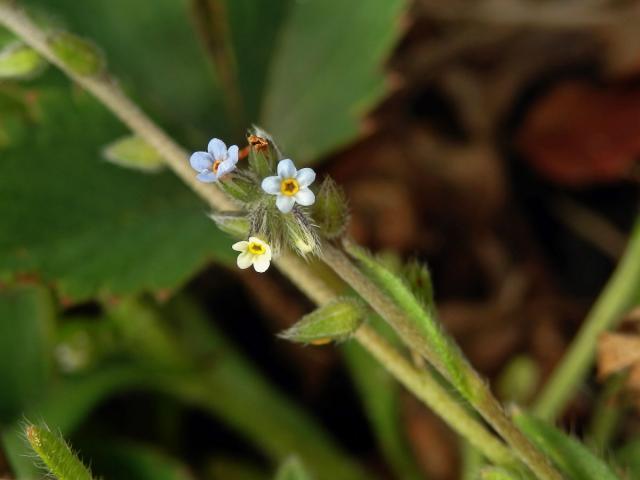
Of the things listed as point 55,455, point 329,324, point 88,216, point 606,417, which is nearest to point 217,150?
point 329,324

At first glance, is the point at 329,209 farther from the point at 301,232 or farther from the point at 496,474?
the point at 496,474

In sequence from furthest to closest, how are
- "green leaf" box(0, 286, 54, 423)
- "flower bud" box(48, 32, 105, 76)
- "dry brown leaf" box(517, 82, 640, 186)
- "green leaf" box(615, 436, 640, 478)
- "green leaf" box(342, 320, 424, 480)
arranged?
"dry brown leaf" box(517, 82, 640, 186) → "green leaf" box(342, 320, 424, 480) → "green leaf" box(0, 286, 54, 423) → "green leaf" box(615, 436, 640, 478) → "flower bud" box(48, 32, 105, 76)

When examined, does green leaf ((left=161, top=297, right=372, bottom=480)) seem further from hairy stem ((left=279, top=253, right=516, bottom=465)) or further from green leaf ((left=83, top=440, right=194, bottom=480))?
hairy stem ((left=279, top=253, right=516, bottom=465))

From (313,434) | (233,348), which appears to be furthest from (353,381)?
(233,348)

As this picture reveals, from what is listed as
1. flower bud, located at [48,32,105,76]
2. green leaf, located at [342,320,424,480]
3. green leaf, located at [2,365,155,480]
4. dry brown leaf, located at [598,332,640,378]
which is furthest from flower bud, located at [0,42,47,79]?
dry brown leaf, located at [598,332,640,378]

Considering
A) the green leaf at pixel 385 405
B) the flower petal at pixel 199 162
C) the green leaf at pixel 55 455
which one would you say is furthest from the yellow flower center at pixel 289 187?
the green leaf at pixel 385 405

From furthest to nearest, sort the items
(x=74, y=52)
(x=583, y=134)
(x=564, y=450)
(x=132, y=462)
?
(x=583, y=134) < (x=132, y=462) < (x=74, y=52) < (x=564, y=450)

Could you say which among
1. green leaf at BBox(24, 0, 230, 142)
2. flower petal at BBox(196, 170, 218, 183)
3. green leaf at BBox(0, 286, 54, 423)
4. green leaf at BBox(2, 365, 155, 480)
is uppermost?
green leaf at BBox(24, 0, 230, 142)

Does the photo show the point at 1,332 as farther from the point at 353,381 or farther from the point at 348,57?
the point at 348,57
